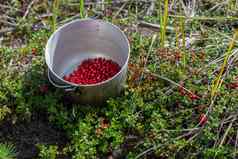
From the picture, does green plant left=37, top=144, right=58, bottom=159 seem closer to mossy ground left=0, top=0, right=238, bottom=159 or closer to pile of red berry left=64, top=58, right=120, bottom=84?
mossy ground left=0, top=0, right=238, bottom=159

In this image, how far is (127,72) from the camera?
257 centimetres

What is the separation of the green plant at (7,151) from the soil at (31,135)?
4cm

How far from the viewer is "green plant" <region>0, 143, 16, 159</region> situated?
2203 mm

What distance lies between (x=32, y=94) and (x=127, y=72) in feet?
1.74

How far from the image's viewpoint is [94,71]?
260 cm

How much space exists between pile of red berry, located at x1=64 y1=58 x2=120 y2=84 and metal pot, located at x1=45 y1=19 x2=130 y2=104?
64mm

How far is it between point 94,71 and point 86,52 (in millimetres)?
227

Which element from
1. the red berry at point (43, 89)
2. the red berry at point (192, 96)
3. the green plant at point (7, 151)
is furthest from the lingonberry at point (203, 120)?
the green plant at point (7, 151)

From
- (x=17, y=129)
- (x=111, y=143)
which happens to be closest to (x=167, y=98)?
(x=111, y=143)

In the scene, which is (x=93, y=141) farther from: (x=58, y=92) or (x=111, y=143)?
(x=58, y=92)

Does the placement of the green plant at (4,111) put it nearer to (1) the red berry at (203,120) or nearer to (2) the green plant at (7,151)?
(2) the green plant at (7,151)

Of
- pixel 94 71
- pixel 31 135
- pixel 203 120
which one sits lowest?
pixel 31 135

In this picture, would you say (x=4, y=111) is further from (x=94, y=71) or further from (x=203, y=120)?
(x=203, y=120)

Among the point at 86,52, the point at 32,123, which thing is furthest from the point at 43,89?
the point at 86,52
